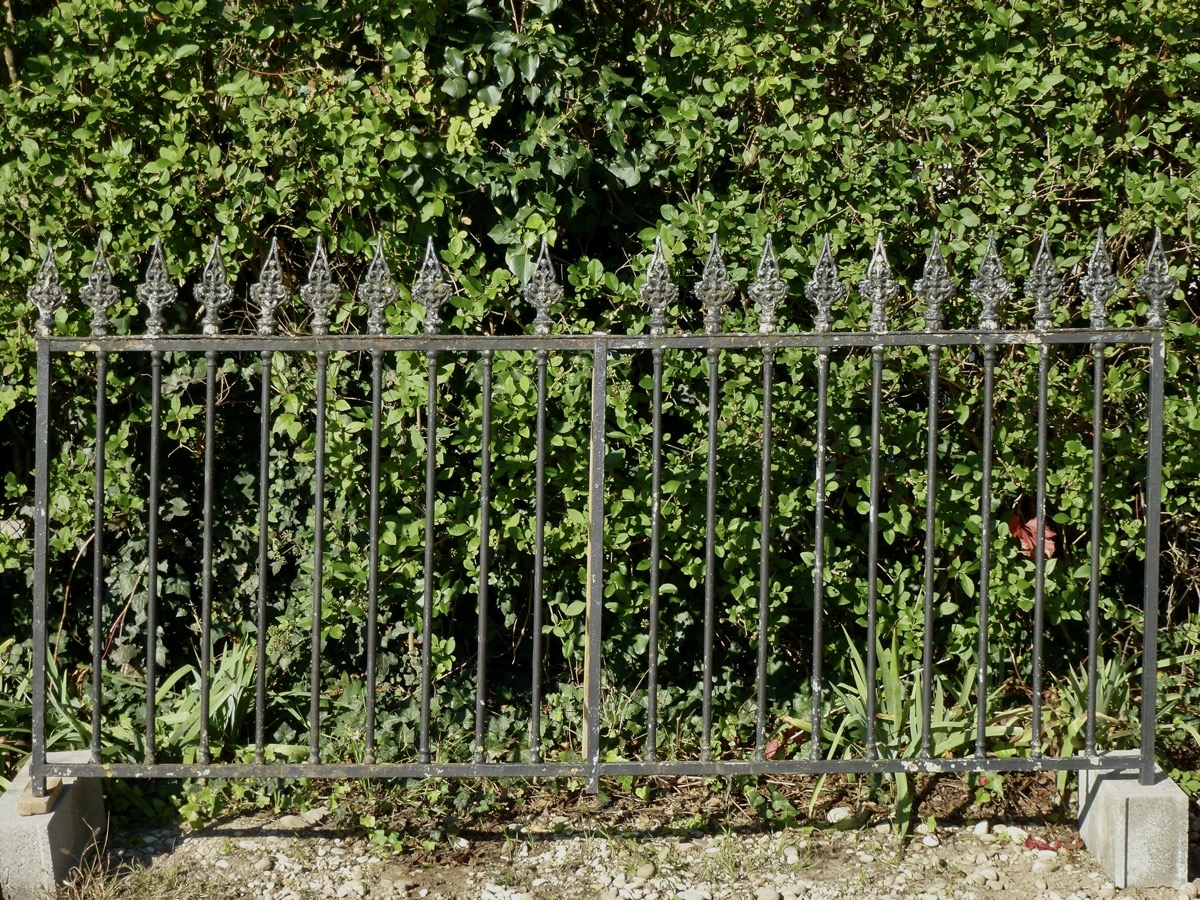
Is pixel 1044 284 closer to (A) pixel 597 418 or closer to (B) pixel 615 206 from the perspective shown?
(A) pixel 597 418

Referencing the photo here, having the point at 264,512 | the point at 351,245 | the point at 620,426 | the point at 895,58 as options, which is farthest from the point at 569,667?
the point at 895,58

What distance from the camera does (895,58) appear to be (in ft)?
15.2

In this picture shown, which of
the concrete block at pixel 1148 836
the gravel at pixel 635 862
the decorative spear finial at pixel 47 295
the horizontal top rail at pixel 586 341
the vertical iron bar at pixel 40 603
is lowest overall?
the gravel at pixel 635 862

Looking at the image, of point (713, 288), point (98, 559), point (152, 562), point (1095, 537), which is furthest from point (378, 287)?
point (1095, 537)

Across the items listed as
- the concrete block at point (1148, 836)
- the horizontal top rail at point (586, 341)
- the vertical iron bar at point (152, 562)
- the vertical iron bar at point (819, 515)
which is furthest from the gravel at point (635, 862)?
the horizontal top rail at point (586, 341)

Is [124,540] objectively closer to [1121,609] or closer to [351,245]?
[351,245]

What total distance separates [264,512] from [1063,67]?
122 inches

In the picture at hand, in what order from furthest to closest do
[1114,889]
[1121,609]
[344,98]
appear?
[1121,609], [344,98], [1114,889]

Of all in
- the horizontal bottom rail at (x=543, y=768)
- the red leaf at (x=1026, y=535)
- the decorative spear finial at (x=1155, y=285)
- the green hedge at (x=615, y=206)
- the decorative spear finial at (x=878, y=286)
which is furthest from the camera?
the red leaf at (x=1026, y=535)

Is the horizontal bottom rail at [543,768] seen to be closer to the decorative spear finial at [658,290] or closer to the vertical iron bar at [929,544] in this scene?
the vertical iron bar at [929,544]

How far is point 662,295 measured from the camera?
3842 millimetres

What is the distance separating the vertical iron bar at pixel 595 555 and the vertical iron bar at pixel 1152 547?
1646 mm

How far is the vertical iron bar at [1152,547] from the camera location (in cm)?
393

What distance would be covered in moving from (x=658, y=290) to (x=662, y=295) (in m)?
0.02
